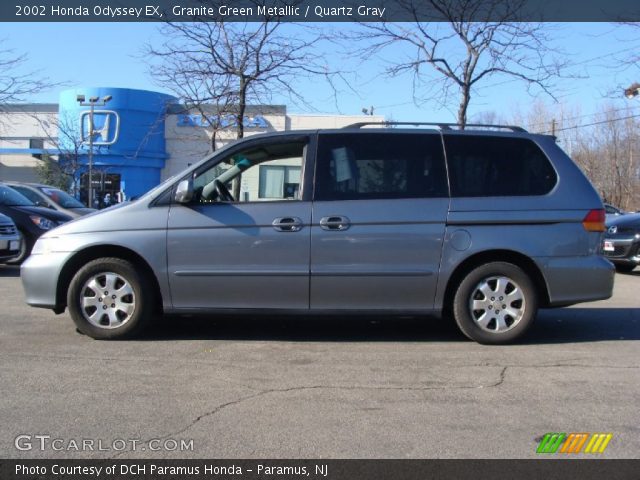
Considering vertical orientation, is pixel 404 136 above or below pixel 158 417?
above

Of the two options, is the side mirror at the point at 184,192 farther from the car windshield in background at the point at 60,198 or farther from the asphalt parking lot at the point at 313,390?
the car windshield in background at the point at 60,198

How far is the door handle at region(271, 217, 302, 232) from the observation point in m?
5.42

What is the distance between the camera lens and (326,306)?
5480mm

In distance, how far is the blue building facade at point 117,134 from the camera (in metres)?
32.6

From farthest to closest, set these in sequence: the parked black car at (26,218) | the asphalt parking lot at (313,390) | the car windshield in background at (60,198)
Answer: the car windshield in background at (60,198) < the parked black car at (26,218) < the asphalt parking lot at (313,390)

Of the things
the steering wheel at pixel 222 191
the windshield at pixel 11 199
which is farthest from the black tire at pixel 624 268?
the windshield at pixel 11 199

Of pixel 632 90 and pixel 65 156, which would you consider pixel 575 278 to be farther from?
pixel 65 156

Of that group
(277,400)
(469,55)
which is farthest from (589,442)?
(469,55)

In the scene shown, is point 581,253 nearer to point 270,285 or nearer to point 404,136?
point 404,136

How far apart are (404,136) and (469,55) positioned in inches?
321

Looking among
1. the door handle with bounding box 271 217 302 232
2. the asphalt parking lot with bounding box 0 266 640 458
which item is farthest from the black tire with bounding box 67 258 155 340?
the door handle with bounding box 271 217 302 232

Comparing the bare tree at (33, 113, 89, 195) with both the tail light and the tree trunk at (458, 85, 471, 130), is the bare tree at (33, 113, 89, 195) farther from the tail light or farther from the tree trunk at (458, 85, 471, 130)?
the tail light

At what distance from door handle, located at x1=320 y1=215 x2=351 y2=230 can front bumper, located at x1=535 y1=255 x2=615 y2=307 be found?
1.83 m

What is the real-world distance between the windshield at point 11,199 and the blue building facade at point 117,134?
20249 millimetres
